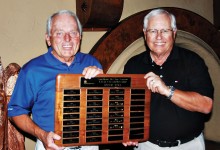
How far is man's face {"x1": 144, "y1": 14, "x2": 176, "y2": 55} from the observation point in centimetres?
201

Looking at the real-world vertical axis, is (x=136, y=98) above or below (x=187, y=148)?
above

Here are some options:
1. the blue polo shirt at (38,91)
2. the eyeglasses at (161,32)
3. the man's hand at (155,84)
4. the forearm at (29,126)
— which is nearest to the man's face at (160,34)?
the eyeglasses at (161,32)

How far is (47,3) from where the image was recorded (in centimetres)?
262

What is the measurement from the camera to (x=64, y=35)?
73.8 inches

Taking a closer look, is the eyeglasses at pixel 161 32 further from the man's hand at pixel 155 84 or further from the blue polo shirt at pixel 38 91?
the blue polo shirt at pixel 38 91

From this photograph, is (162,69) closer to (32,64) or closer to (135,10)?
(32,64)

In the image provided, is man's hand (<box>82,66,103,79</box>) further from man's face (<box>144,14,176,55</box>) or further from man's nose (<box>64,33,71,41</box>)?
man's face (<box>144,14,176,55</box>)

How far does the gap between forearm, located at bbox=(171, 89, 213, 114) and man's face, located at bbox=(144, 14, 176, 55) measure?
0.32 metres

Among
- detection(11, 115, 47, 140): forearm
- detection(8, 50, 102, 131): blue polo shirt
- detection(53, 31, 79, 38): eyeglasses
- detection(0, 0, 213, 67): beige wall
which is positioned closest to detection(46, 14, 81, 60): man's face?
detection(53, 31, 79, 38): eyeglasses

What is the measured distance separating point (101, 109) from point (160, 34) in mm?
645

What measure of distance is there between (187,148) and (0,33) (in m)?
1.67

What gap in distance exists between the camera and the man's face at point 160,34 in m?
2.01

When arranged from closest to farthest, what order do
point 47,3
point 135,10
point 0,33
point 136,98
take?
1. point 136,98
2. point 0,33
3. point 47,3
4. point 135,10

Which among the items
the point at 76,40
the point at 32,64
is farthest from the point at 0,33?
the point at 76,40
